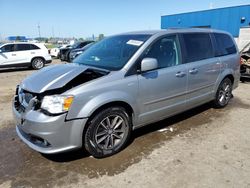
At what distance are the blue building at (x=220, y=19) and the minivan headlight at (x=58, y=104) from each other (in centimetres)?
1821

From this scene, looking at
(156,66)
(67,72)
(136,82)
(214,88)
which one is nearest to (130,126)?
(136,82)

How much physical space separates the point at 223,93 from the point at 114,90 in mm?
3358

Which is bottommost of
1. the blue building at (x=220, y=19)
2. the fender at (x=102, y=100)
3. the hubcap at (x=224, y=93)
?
the hubcap at (x=224, y=93)

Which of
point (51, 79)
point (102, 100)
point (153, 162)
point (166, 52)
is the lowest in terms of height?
point (153, 162)

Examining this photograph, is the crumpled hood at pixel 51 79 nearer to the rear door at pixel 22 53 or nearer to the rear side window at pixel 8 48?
the rear door at pixel 22 53

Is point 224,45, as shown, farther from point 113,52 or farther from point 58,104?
point 58,104

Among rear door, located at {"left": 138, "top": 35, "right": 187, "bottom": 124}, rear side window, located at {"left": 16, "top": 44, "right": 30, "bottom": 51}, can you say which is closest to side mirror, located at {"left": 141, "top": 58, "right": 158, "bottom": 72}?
rear door, located at {"left": 138, "top": 35, "right": 187, "bottom": 124}

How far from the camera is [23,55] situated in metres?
12.8

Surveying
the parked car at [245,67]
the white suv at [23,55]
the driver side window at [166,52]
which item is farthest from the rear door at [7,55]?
the parked car at [245,67]

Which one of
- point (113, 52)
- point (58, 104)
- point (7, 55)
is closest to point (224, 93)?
point (113, 52)

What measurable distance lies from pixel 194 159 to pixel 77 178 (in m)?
1.65

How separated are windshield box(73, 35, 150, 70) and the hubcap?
8.71 feet

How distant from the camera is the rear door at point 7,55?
40.5ft

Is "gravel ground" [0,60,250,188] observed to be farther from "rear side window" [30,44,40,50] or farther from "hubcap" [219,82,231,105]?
"rear side window" [30,44,40,50]
